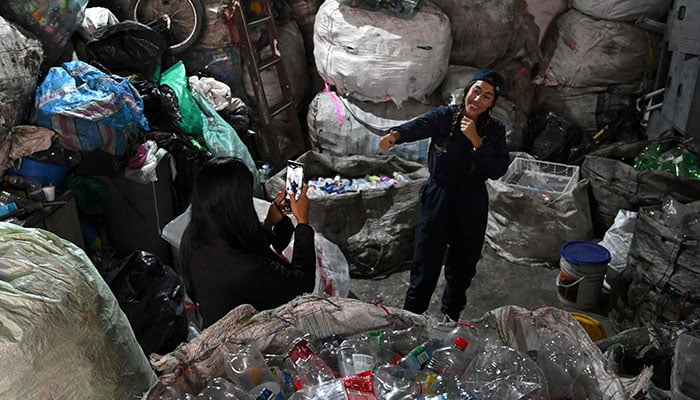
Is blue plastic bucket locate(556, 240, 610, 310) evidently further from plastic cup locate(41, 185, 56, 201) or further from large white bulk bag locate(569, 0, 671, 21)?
plastic cup locate(41, 185, 56, 201)

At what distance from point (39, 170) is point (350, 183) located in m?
1.98

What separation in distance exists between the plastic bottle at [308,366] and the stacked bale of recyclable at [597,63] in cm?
384

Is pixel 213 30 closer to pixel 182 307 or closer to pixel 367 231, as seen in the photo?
pixel 367 231

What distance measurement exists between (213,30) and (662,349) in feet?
11.4

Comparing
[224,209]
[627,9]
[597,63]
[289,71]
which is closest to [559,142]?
[597,63]

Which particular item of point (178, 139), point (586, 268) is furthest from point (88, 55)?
point (586, 268)

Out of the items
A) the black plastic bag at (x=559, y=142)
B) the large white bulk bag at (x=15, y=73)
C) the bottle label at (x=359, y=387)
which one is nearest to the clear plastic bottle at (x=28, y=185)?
the large white bulk bag at (x=15, y=73)

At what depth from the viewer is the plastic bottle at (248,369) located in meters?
1.48

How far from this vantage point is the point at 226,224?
1.90 metres

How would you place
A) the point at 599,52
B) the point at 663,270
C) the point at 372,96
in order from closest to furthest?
1. the point at 663,270
2. the point at 372,96
3. the point at 599,52

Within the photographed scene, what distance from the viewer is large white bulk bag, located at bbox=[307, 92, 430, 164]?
4168 millimetres

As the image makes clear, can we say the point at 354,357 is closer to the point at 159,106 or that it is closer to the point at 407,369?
the point at 407,369

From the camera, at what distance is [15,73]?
2.72 meters

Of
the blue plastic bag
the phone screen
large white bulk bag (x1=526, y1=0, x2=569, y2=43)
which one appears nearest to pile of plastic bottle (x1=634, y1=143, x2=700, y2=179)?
large white bulk bag (x1=526, y1=0, x2=569, y2=43)
